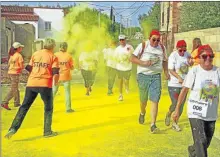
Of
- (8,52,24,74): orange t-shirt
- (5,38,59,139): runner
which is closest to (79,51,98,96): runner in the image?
(5,38,59,139): runner

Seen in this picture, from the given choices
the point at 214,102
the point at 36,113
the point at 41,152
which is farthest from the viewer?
the point at 36,113

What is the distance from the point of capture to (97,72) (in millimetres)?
4352

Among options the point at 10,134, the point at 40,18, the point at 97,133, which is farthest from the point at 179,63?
the point at 10,134

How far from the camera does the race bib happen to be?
3506 millimetres

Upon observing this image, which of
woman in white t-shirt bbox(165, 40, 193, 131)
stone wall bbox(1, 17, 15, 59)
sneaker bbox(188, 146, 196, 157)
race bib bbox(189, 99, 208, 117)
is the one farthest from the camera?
woman in white t-shirt bbox(165, 40, 193, 131)

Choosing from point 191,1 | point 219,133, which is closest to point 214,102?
point 219,133

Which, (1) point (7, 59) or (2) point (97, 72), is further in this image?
(2) point (97, 72)

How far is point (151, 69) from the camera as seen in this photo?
13.7 ft

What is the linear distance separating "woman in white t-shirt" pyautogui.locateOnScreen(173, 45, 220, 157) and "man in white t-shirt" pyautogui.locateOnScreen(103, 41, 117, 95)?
983mm

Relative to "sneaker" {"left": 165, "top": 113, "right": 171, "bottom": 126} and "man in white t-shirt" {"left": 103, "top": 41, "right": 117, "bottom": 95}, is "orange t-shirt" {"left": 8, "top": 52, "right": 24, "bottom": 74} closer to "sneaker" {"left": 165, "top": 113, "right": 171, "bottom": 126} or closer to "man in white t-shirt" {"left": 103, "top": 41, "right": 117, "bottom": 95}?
"man in white t-shirt" {"left": 103, "top": 41, "right": 117, "bottom": 95}

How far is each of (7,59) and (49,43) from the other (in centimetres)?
45

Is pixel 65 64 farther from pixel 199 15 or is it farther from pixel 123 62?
pixel 199 15

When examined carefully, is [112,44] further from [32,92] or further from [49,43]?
[32,92]

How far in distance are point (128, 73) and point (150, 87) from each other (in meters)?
0.29
